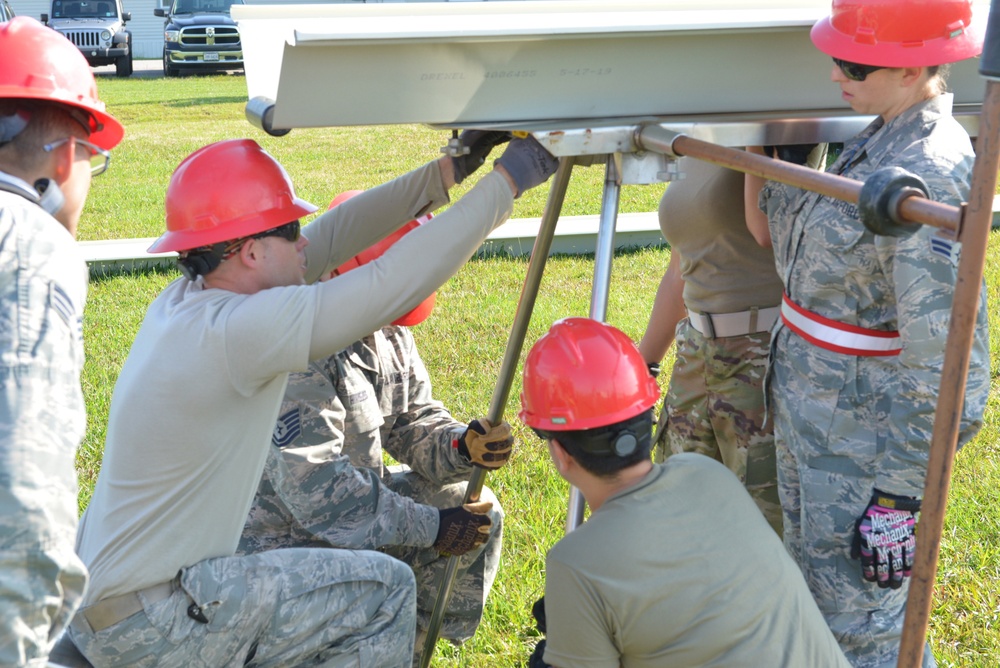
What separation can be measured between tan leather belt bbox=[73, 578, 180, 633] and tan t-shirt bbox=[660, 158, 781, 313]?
1873 mm

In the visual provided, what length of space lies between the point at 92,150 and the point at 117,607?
1069mm

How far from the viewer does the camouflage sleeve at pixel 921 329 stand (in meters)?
2.44

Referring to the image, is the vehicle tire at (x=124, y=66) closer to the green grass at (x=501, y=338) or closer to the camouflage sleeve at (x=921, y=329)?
the green grass at (x=501, y=338)

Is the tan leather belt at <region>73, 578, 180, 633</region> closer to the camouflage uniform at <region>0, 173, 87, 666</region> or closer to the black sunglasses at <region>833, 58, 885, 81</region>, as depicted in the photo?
the camouflage uniform at <region>0, 173, 87, 666</region>

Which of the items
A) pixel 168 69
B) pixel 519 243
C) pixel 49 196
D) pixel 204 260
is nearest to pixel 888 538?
pixel 204 260

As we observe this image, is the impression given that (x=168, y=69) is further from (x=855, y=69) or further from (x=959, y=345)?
(x=959, y=345)

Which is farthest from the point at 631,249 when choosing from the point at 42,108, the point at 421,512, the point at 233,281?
the point at 42,108

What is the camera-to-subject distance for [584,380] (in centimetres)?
239

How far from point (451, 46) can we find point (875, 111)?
1.07 meters

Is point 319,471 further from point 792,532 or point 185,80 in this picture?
point 185,80

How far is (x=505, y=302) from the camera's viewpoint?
24.7ft

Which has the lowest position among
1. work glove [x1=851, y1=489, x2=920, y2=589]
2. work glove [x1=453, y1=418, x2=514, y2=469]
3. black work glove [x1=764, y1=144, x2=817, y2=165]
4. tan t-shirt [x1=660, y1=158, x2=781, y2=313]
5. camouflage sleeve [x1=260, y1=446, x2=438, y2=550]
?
camouflage sleeve [x1=260, y1=446, x2=438, y2=550]

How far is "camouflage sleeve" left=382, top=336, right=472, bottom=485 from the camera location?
3626mm

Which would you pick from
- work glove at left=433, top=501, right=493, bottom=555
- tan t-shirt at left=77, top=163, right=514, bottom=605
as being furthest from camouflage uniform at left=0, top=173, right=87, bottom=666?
work glove at left=433, top=501, right=493, bottom=555
